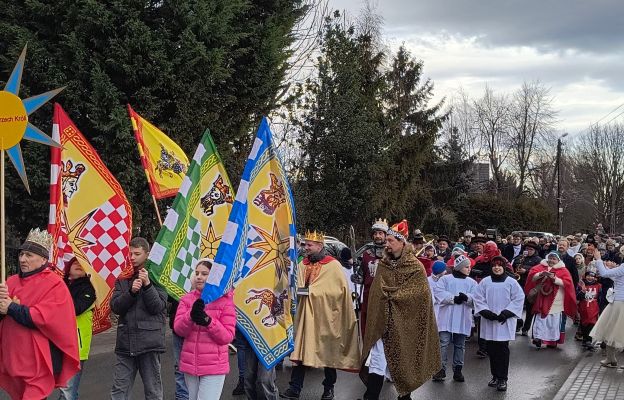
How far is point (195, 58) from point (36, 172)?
399cm

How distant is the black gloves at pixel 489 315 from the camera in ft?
29.6

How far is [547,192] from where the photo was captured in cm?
6600

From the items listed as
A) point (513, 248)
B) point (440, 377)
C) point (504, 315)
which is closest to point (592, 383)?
point (504, 315)

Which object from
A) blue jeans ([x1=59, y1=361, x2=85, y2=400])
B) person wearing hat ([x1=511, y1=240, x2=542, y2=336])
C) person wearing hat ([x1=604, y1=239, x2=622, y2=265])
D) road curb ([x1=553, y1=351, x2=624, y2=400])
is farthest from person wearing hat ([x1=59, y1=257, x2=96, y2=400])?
person wearing hat ([x1=604, y1=239, x2=622, y2=265])

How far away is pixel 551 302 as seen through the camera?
12398 mm

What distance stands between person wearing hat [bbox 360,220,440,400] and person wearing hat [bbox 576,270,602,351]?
613cm

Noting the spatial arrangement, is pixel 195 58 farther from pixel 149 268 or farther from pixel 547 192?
pixel 547 192

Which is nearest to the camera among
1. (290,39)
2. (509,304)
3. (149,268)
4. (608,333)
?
(149,268)

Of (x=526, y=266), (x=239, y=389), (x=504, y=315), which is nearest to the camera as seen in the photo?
(x=239, y=389)

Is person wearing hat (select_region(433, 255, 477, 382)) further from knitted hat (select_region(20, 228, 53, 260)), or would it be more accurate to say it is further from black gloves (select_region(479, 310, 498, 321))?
knitted hat (select_region(20, 228, 53, 260))

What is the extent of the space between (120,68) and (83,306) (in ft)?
27.9

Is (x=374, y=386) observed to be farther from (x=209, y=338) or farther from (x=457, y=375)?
(x=209, y=338)

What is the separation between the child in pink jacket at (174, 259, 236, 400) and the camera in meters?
5.61

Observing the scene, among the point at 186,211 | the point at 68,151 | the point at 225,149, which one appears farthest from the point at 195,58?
the point at 186,211
